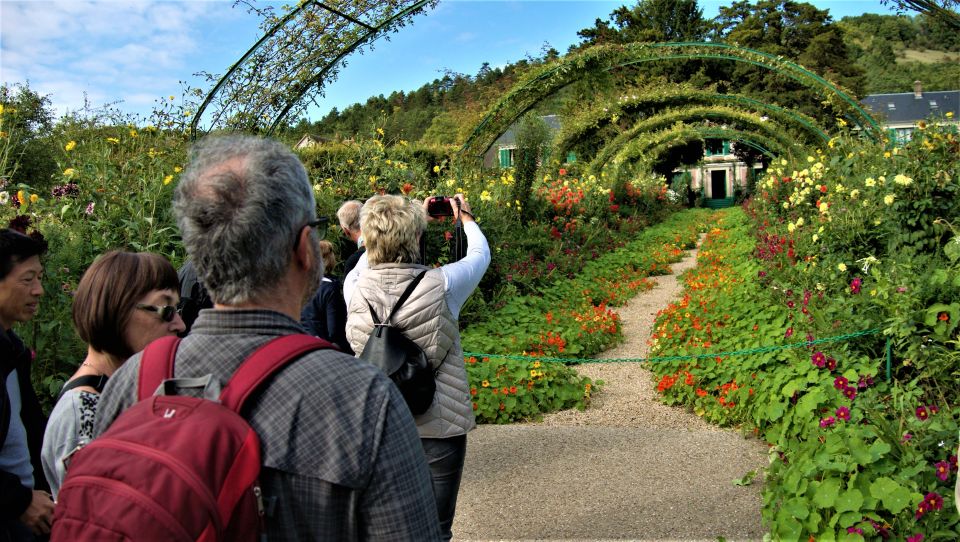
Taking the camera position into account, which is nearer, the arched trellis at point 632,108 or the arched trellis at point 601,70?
the arched trellis at point 601,70

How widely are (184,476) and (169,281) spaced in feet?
3.80

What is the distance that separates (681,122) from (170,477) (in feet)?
64.4

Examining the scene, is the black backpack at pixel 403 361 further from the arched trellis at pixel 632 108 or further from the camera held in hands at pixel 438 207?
the arched trellis at pixel 632 108

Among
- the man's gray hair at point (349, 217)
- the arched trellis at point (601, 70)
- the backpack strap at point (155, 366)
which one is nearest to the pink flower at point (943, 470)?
the man's gray hair at point (349, 217)

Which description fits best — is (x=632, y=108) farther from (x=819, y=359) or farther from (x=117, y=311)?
(x=117, y=311)

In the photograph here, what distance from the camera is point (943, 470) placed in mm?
2994

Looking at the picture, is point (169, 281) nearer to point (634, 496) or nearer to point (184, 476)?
point (184, 476)

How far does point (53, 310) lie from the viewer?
3.74 metres

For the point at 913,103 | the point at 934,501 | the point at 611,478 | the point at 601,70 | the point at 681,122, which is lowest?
the point at 611,478

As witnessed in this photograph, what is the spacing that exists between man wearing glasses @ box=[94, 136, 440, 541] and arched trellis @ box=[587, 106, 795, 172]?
16.4m

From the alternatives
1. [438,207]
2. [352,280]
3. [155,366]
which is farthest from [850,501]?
[155,366]

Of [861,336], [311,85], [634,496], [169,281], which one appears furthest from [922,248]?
[311,85]

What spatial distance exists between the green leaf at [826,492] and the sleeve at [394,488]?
7.79 ft

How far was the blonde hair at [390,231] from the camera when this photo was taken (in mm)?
2377
